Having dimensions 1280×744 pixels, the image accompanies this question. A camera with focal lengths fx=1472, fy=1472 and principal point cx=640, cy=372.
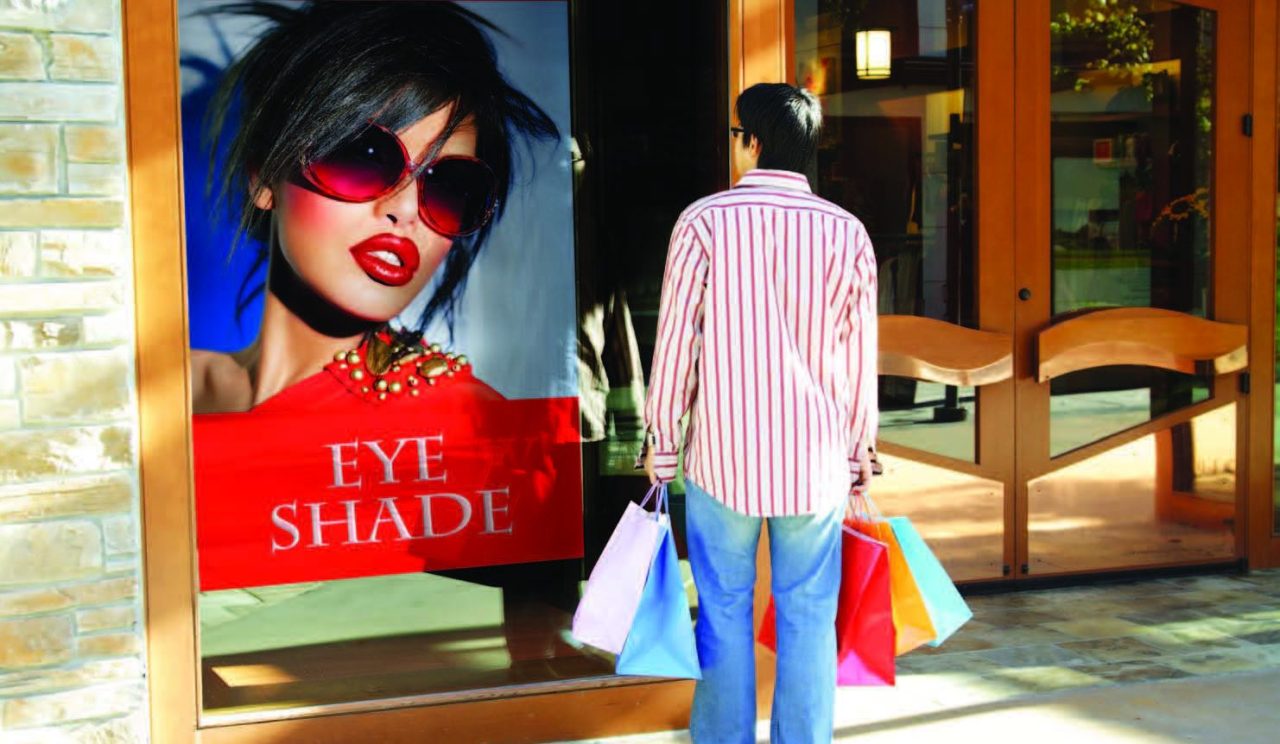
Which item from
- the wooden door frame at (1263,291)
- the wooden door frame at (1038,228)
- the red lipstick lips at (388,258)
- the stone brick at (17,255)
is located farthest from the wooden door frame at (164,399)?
the wooden door frame at (1263,291)

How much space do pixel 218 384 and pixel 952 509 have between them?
9.65 ft

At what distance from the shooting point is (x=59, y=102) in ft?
11.4

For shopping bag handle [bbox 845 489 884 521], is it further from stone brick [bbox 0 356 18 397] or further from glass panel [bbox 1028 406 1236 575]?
glass panel [bbox 1028 406 1236 575]

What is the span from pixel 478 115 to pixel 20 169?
1180 millimetres

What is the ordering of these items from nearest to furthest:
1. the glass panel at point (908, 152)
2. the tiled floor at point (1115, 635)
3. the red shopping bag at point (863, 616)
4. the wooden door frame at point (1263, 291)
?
the red shopping bag at point (863, 616) → the tiled floor at point (1115, 635) → the glass panel at point (908, 152) → the wooden door frame at point (1263, 291)

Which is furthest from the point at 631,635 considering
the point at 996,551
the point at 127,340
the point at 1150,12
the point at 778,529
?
the point at 1150,12

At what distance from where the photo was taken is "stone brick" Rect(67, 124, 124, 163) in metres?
3.50

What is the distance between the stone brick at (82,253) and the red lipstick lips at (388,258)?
0.64m

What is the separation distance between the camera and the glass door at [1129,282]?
5.65 meters

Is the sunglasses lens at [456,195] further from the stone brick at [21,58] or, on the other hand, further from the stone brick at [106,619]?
the stone brick at [106,619]

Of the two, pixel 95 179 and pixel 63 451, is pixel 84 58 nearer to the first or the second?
pixel 95 179

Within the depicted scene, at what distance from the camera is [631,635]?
3.25m

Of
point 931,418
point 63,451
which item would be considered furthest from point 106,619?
point 931,418

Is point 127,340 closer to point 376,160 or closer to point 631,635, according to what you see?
point 376,160
